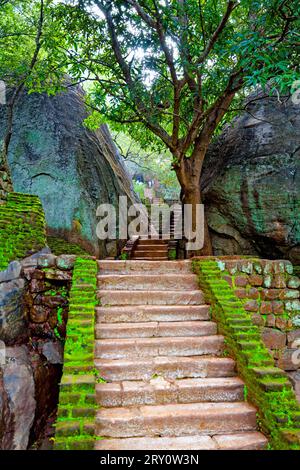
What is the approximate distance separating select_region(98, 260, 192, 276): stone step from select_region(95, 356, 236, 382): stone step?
1.79m

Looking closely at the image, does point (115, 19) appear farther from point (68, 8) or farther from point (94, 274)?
point (94, 274)

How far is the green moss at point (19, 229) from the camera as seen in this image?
15.5 feet

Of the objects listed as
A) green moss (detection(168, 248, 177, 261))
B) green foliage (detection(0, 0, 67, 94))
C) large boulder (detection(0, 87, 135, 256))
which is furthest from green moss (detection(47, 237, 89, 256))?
green moss (detection(168, 248, 177, 261))

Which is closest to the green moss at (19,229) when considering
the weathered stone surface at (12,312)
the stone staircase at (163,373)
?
the weathered stone surface at (12,312)

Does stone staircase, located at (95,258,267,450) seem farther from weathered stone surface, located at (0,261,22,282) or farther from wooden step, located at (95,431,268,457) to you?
weathered stone surface, located at (0,261,22,282)

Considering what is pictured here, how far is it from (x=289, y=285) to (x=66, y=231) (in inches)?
207

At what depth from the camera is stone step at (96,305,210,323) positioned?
4.48 meters

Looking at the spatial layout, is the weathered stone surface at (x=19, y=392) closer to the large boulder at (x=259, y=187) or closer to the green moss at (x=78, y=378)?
the green moss at (x=78, y=378)

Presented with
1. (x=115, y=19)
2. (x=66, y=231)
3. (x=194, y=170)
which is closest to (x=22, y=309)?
A: (x=66, y=231)

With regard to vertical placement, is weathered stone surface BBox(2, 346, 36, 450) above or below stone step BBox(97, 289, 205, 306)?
below

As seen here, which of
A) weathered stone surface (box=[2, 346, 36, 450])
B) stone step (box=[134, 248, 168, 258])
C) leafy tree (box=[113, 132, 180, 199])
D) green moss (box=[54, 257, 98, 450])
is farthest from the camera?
leafy tree (box=[113, 132, 180, 199])

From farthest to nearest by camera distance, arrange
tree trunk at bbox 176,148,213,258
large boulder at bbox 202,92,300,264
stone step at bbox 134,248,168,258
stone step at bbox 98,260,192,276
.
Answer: stone step at bbox 134,248,168,258 → tree trunk at bbox 176,148,213,258 → large boulder at bbox 202,92,300,264 → stone step at bbox 98,260,192,276

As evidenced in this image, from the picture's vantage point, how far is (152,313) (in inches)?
181

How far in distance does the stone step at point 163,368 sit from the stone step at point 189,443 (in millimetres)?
730
